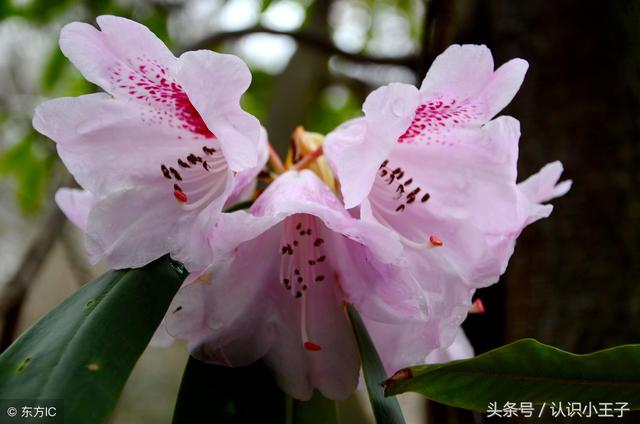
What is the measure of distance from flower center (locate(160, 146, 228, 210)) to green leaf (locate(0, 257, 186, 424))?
0.26 feet

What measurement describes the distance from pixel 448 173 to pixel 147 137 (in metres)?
0.29

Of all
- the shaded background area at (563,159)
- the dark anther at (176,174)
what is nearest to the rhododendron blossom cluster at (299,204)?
the dark anther at (176,174)

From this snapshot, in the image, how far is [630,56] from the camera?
3.71 feet

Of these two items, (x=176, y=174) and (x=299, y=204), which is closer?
(x=299, y=204)

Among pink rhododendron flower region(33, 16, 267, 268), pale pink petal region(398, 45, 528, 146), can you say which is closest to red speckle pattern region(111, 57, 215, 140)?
pink rhododendron flower region(33, 16, 267, 268)

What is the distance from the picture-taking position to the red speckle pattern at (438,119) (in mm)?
616

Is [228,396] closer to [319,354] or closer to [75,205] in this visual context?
[319,354]

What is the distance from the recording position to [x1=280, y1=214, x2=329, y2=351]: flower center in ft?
2.11

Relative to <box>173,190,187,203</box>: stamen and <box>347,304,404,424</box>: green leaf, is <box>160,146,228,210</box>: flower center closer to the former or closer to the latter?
<box>173,190,187,203</box>: stamen

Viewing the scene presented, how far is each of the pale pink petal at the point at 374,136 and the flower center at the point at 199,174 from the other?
147mm

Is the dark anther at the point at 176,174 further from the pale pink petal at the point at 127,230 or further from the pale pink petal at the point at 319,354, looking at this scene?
the pale pink petal at the point at 319,354

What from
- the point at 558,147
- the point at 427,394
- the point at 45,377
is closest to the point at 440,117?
the point at 427,394

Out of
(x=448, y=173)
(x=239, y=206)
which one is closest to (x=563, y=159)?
(x=448, y=173)

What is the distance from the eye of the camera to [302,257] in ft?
2.16
